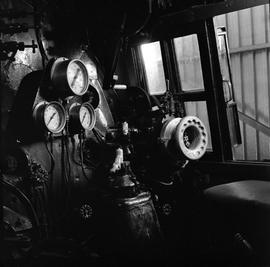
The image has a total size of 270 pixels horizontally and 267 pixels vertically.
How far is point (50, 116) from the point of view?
4.46 meters

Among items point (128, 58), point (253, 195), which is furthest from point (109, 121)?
point (253, 195)

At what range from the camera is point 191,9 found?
17.2 ft

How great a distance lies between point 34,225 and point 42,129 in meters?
1.09

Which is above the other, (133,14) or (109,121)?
(133,14)

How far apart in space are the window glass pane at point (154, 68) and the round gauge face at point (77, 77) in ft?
6.31

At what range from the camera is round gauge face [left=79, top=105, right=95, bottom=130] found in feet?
16.0

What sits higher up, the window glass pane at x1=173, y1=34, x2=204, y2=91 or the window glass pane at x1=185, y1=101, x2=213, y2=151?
the window glass pane at x1=173, y1=34, x2=204, y2=91

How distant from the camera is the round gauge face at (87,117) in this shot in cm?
487

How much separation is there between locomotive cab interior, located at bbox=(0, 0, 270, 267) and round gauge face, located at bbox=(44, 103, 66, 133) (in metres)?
0.01

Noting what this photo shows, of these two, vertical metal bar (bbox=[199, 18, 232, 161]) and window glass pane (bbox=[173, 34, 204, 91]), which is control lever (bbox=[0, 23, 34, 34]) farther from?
window glass pane (bbox=[173, 34, 204, 91])

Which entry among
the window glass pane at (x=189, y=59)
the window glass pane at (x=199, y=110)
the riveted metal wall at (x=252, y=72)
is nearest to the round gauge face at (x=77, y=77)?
the window glass pane at (x=189, y=59)

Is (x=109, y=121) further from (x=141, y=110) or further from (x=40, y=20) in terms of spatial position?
(x=40, y=20)

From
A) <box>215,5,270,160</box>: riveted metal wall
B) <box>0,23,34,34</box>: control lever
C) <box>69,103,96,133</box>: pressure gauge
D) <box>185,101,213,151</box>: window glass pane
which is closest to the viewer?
<box>0,23,34,34</box>: control lever

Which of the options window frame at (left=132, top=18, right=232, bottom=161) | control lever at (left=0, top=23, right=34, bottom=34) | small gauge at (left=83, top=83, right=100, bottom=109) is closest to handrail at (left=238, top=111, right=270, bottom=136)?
window frame at (left=132, top=18, right=232, bottom=161)
